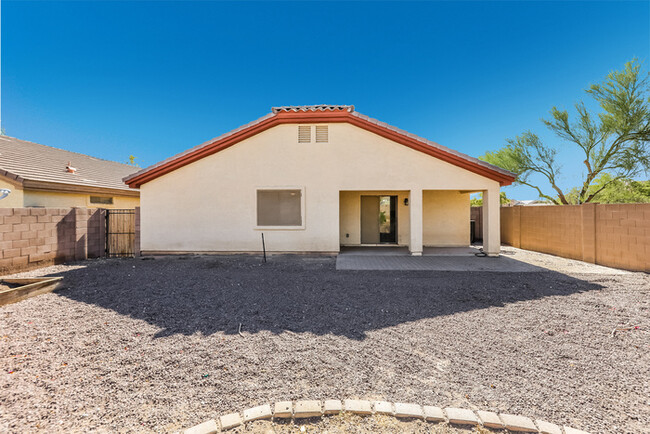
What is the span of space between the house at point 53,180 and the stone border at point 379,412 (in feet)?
36.4

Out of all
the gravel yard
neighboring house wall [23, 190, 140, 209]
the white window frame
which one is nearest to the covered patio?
the white window frame

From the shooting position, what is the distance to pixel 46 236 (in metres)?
7.83

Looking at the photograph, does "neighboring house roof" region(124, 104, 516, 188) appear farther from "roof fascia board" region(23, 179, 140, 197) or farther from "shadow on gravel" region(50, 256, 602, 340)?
"roof fascia board" region(23, 179, 140, 197)

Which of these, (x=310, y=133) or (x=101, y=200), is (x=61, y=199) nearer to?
A: (x=101, y=200)

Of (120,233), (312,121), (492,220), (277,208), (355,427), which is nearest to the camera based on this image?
(355,427)

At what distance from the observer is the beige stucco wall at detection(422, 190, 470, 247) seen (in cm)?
1129

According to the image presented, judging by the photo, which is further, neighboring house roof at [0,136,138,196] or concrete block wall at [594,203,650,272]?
neighboring house roof at [0,136,138,196]

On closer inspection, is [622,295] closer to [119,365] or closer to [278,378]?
[278,378]

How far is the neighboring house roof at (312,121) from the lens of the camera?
29.0 feet

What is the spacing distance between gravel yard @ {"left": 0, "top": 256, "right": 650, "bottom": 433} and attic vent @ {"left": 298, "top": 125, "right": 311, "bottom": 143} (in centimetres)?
563

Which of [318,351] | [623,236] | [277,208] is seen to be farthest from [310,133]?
[623,236]

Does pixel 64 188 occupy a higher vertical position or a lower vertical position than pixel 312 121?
lower

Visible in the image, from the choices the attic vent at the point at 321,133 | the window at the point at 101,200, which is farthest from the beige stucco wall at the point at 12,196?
the attic vent at the point at 321,133

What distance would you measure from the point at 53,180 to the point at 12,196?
140 cm
